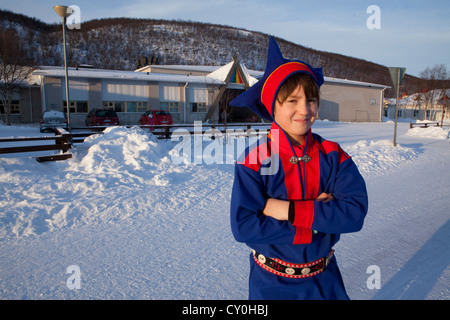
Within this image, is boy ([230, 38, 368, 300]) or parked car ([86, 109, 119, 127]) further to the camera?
parked car ([86, 109, 119, 127])

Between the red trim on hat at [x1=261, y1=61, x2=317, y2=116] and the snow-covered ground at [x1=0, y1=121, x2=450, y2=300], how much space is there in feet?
7.02

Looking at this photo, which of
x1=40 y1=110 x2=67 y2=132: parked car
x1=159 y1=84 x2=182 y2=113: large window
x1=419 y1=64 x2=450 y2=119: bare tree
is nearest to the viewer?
x1=40 y1=110 x2=67 y2=132: parked car

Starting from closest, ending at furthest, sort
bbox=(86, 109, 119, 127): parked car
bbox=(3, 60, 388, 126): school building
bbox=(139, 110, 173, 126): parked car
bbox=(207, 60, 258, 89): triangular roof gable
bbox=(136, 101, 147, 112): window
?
bbox=(86, 109, 119, 127): parked car < bbox=(139, 110, 173, 126): parked car < bbox=(3, 60, 388, 126): school building < bbox=(136, 101, 147, 112): window < bbox=(207, 60, 258, 89): triangular roof gable

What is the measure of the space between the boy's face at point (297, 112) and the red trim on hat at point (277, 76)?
55 millimetres

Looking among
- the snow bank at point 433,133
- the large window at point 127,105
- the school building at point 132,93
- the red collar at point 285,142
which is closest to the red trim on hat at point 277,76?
the red collar at point 285,142

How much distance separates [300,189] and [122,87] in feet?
93.9

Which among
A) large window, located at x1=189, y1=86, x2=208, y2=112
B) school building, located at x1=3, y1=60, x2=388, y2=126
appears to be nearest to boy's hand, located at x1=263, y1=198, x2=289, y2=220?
school building, located at x1=3, y1=60, x2=388, y2=126

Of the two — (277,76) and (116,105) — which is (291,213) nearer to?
(277,76)

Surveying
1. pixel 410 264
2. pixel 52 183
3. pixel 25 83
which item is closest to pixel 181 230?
pixel 410 264

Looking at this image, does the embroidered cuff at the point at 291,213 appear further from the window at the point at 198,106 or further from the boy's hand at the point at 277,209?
the window at the point at 198,106

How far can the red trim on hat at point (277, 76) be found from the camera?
5.19 feet

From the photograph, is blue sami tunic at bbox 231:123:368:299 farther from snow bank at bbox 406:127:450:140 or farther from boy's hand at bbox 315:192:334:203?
snow bank at bbox 406:127:450:140

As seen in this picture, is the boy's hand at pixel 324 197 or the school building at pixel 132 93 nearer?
the boy's hand at pixel 324 197

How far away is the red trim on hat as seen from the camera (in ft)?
5.19
